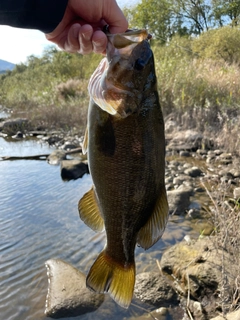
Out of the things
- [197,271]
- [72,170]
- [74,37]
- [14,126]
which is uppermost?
[74,37]

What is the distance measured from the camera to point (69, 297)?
15.3 feet

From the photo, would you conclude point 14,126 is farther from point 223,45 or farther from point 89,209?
point 223,45

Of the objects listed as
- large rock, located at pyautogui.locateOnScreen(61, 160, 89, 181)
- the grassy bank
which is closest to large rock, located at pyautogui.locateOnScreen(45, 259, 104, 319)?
large rock, located at pyautogui.locateOnScreen(61, 160, 89, 181)

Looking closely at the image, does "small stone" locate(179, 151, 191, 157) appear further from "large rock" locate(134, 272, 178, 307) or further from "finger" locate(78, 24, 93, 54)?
"finger" locate(78, 24, 93, 54)

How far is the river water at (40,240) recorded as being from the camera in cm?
482

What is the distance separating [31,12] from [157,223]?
1.54 meters

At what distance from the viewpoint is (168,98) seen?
13953 millimetres

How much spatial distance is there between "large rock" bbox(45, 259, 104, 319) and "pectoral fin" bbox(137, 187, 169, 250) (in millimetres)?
2966

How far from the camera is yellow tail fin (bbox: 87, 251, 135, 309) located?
207cm

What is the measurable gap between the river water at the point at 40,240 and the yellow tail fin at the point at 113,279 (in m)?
2.71

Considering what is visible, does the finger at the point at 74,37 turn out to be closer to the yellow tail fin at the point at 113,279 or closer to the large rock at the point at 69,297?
the yellow tail fin at the point at 113,279

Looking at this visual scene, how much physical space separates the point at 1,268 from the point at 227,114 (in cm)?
938

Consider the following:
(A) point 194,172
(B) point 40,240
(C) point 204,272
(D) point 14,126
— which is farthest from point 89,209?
(D) point 14,126

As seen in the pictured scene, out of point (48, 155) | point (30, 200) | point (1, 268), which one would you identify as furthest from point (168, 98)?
point (1, 268)
